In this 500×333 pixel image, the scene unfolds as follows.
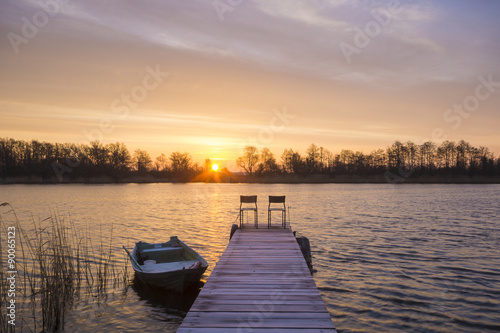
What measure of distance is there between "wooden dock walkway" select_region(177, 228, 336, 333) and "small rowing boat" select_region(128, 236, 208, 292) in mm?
1044

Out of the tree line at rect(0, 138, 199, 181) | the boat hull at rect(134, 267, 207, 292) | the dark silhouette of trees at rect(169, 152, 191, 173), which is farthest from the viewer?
the dark silhouette of trees at rect(169, 152, 191, 173)

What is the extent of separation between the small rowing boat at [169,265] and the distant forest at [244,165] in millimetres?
68377

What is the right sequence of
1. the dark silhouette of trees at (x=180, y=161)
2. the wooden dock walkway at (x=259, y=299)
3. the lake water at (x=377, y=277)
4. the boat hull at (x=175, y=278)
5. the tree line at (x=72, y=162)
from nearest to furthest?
the wooden dock walkway at (x=259, y=299) → the lake water at (x=377, y=277) → the boat hull at (x=175, y=278) → the tree line at (x=72, y=162) → the dark silhouette of trees at (x=180, y=161)

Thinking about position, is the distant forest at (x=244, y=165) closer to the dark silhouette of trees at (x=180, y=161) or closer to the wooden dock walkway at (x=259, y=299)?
the dark silhouette of trees at (x=180, y=161)

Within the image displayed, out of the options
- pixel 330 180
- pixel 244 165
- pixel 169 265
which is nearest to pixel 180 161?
pixel 244 165

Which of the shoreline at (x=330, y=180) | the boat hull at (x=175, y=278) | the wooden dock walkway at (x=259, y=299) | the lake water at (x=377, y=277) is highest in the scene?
the shoreline at (x=330, y=180)

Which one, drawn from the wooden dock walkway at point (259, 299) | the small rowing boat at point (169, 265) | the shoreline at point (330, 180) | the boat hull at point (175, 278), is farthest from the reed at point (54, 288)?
the shoreline at point (330, 180)

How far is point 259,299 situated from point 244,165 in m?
97.0

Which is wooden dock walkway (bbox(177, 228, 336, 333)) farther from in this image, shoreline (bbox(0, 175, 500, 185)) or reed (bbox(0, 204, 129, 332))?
shoreline (bbox(0, 175, 500, 185))

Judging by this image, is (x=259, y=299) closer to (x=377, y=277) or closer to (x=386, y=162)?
(x=377, y=277)

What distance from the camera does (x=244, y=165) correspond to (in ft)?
337

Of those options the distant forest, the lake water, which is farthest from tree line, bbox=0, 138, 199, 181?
the lake water

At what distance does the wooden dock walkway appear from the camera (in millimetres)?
4797

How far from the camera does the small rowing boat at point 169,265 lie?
9.02 meters
